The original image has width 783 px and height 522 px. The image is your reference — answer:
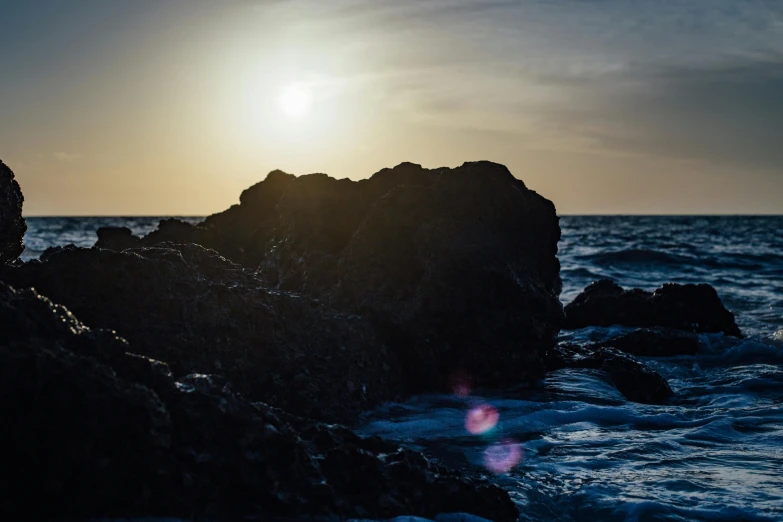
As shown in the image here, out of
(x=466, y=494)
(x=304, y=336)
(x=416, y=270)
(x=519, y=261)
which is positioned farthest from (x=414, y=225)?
(x=466, y=494)

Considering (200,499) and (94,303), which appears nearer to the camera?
→ (200,499)

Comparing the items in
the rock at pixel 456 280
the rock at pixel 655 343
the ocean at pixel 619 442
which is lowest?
the ocean at pixel 619 442

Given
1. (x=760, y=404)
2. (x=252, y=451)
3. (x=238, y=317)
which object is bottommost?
(x=760, y=404)

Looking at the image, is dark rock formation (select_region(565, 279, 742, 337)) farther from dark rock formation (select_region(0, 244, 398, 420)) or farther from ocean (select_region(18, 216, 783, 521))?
dark rock formation (select_region(0, 244, 398, 420))

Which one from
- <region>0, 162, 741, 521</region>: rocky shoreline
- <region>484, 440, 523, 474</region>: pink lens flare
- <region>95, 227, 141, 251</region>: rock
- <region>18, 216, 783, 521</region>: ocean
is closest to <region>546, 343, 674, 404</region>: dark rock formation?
<region>0, 162, 741, 521</region>: rocky shoreline

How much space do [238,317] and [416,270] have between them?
6.14ft

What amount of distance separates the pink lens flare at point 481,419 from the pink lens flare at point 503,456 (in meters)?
0.31

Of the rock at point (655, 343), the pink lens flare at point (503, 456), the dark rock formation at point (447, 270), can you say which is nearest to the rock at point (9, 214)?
the dark rock formation at point (447, 270)

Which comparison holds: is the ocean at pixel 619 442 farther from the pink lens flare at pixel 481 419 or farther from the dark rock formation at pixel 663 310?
the dark rock formation at pixel 663 310

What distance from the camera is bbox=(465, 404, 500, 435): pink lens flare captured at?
536 centimetres

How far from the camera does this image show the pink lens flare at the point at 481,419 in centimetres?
536

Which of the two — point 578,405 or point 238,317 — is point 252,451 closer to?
point 238,317

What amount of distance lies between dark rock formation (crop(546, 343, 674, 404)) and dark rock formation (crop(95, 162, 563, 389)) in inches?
26.7

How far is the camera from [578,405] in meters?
5.97
